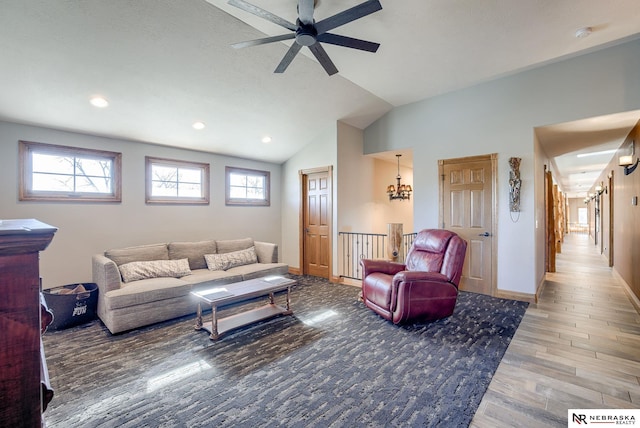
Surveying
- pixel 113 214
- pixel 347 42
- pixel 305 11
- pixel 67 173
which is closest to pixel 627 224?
pixel 347 42

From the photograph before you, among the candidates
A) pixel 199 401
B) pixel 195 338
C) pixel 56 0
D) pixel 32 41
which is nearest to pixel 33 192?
pixel 32 41

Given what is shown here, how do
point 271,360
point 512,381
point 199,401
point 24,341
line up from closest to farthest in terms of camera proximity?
point 24,341
point 199,401
point 512,381
point 271,360

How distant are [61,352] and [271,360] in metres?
2.01

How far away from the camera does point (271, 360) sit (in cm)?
263

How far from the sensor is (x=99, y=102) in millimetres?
3523

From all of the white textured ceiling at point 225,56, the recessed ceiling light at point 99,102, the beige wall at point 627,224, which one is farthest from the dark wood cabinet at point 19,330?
the beige wall at point 627,224

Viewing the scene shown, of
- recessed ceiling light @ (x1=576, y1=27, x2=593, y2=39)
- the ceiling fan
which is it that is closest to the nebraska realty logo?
the ceiling fan

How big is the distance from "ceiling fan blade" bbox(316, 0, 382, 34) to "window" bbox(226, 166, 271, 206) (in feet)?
12.4

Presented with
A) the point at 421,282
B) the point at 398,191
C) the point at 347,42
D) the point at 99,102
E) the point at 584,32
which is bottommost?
the point at 421,282

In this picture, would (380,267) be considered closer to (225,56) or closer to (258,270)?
(258,270)

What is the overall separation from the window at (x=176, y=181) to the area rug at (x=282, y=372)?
211 cm

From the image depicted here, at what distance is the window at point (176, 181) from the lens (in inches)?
185

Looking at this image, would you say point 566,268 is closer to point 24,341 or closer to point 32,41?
point 24,341

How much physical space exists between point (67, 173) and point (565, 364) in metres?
6.00
